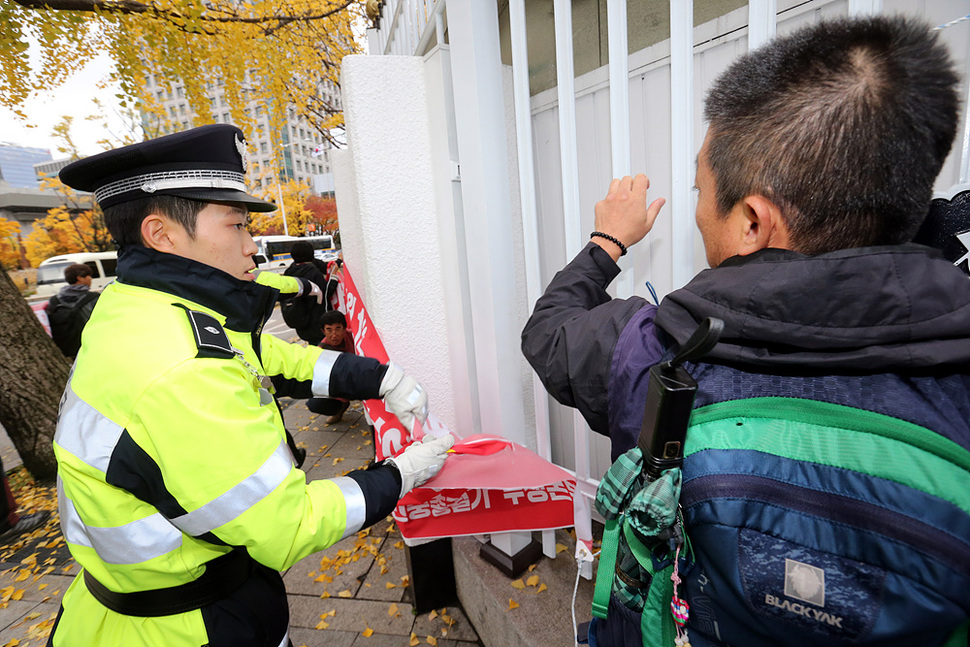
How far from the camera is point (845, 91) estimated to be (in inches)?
27.0

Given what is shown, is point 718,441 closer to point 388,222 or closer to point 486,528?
point 486,528

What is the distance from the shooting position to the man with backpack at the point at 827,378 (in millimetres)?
585

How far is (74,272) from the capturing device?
22.2ft

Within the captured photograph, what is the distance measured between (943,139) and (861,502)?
1.92 feet

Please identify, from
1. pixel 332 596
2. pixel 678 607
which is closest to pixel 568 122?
pixel 678 607

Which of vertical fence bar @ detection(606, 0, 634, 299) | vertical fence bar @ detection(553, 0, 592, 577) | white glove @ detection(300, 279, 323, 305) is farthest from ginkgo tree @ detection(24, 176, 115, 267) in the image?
vertical fence bar @ detection(606, 0, 634, 299)

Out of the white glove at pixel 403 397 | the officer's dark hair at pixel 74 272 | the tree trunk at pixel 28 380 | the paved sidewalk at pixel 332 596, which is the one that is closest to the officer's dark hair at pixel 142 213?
the white glove at pixel 403 397

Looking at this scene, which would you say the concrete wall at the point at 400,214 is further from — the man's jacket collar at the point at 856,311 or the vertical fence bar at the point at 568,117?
the man's jacket collar at the point at 856,311

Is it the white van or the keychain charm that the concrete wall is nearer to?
the keychain charm

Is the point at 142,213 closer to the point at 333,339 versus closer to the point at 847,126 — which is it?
the point at 847,126

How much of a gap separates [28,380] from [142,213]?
198 inches

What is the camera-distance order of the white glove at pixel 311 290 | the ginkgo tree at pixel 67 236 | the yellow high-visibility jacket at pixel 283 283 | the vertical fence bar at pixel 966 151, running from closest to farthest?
1. the vertical fence bar at pixel 966 151
2. the yellow high-visibility jacket at pixel 283 283
3. the white glove at pixel 311 290
4. the ginkgo tree at pixel 67 236

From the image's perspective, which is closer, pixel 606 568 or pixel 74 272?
pixel 606 568

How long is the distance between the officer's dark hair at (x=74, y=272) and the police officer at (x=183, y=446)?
721 cm
